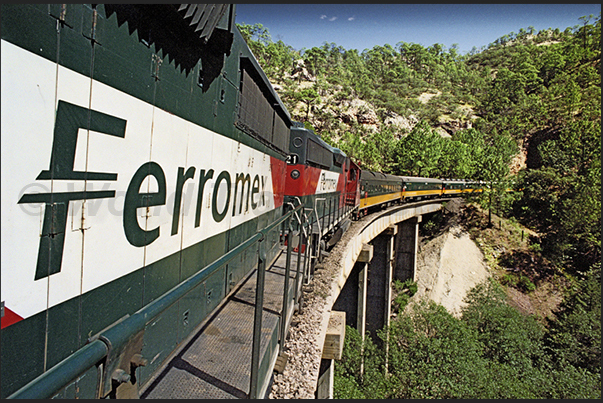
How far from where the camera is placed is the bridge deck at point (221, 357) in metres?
2.59

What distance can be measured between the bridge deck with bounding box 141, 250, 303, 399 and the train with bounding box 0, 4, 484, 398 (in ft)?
0.56

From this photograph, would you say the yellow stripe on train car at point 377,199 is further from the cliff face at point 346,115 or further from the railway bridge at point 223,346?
the cliff face at point 346,115

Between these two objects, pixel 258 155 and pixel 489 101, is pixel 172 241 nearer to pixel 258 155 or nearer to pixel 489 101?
pixel 258 155

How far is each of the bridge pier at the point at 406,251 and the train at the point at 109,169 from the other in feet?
106

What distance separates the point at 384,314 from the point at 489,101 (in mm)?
79935

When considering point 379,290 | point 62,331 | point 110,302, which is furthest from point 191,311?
point 379,290

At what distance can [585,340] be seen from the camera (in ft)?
89.5

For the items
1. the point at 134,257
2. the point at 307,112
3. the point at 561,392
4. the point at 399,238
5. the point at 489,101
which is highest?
the point at 489,101

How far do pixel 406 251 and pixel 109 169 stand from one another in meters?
35.6

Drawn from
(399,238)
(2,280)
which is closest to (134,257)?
(2,280)

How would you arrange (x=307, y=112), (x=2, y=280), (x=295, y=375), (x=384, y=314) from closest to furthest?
1. (x=2, y=280)
2. (x=295, y=375)
3. (x=384, y=314)
4. (x=307, y=112)

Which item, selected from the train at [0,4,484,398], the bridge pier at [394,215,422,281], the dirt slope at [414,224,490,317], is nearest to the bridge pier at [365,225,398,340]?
the dirt slope at [414,224,490,317]

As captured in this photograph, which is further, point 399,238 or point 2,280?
point 399,238

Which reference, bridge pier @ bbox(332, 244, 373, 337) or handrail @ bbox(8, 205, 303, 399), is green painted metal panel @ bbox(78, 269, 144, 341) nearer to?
handrail @ bbox(8, 205, 303, 399)
